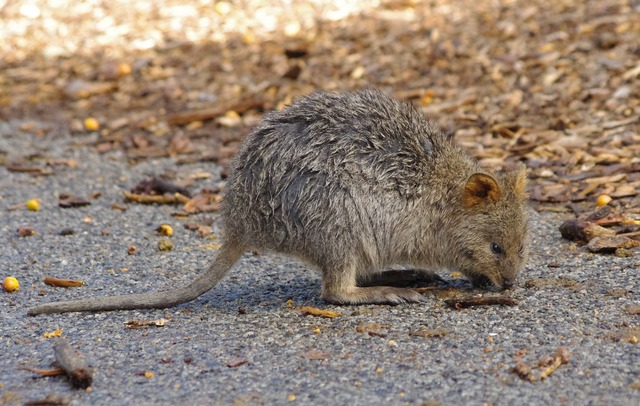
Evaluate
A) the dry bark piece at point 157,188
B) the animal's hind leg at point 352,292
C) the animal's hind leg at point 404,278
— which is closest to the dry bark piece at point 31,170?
the dry bark piece at point 157,188

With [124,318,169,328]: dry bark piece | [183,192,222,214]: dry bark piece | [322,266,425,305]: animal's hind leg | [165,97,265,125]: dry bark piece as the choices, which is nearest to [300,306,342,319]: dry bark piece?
[322,266,425,305]: animal's hind leg

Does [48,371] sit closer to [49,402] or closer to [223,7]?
[49,402]

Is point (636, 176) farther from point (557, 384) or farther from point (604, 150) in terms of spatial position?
point (557, 384)

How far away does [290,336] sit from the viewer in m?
5.47

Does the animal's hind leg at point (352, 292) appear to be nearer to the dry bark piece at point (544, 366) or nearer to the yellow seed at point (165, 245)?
the dry bark piece at point (544, 366)

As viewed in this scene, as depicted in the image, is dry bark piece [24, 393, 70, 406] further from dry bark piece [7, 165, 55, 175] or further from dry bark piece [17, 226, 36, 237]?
dry bark piece [7, 165, 55, 175]

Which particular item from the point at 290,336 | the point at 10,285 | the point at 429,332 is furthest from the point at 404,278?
the point at 10,285

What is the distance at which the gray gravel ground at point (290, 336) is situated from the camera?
4.62m

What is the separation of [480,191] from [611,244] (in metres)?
1.07

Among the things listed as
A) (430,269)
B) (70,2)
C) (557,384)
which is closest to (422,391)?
(557,384)

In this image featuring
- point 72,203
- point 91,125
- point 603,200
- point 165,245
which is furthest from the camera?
point 91,125

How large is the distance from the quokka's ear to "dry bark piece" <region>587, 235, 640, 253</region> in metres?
0.86

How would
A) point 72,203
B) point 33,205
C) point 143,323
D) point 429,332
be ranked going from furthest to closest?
point 72,203 → point 33,205 → point 143,323 → point 429,332

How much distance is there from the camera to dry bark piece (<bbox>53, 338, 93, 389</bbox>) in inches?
187
